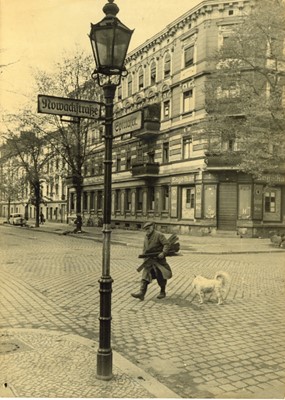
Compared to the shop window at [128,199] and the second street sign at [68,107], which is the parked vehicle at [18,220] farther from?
the second street sign at [68,107]

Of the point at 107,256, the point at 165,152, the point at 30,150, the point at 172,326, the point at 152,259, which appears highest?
the point at 30,150

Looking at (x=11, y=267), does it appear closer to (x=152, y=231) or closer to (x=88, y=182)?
(x=152, y=231)

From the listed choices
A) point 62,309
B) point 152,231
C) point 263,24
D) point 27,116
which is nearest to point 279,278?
point 152,231

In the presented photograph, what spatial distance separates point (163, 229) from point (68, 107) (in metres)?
26.0

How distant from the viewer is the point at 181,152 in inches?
1136

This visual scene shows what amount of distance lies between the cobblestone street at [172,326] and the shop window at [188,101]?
18.2m

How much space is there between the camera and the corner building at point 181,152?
25.7m

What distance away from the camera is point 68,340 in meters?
5.40

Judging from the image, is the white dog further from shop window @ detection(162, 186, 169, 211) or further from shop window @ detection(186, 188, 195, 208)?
shop window @ detection(162, 186, 169, 211)

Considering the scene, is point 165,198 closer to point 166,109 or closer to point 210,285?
point 166,109

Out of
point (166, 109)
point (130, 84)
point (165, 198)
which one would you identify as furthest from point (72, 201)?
point (166, 109)

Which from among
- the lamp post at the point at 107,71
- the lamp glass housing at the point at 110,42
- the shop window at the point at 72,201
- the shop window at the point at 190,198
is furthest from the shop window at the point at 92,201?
the lamp glass housing at the point at 110,42

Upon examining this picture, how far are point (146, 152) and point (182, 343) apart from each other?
28.5 metres

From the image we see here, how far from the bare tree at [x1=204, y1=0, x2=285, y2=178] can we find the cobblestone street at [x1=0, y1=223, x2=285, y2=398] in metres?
7.54
